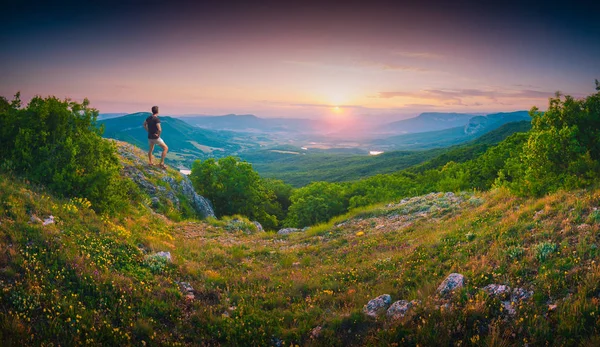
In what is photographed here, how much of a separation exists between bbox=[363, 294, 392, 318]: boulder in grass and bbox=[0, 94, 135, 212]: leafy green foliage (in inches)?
448

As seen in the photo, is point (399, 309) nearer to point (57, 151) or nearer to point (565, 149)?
point (565, 149)

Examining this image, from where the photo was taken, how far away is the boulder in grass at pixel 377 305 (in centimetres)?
734

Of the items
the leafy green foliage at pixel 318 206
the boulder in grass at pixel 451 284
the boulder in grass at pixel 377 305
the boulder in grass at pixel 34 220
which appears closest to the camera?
the boulder in grass at pixel 377 305

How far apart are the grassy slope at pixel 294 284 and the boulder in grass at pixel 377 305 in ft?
1.18

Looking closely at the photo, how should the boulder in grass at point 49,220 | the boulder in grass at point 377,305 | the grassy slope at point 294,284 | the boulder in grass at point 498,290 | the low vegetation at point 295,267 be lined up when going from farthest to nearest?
the boulder in grass at point 49,220 → the boulder in grass at point 377,305 → the boulder in grass at point 498,290 → the low vegetation at point 295,267 → the grassy slope at point 294,284

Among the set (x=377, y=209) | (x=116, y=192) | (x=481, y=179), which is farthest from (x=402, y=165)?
(x=116, y=192)

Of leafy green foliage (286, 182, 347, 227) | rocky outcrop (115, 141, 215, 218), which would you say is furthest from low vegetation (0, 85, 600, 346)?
leafy green foliage (286, 182, 347, 227)

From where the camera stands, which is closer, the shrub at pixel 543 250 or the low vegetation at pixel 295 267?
the low vegetation at pixel 295 267

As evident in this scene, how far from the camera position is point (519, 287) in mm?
6918

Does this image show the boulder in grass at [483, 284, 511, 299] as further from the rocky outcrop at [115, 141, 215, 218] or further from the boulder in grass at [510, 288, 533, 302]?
the rocky outcrop at [115, 141, 215, 218]

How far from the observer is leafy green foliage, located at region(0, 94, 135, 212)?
1199cm

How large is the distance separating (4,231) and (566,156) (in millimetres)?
19756

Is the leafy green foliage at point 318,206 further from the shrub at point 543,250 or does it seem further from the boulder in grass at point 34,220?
the boulder in grass at point 34,220

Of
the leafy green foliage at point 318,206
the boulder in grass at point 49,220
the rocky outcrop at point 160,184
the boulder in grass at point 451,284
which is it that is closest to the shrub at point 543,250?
the boulder in grass at point 451,284
